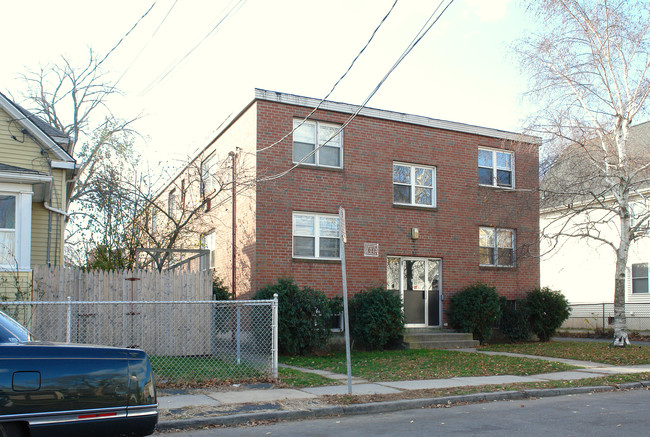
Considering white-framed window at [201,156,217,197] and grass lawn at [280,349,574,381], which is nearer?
grass lawn at [280,349,574,381]

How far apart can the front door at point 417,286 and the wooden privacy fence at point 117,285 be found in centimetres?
638

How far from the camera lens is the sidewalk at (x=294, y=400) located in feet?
26.4

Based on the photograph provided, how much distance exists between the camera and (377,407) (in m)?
8.84

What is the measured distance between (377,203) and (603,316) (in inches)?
472

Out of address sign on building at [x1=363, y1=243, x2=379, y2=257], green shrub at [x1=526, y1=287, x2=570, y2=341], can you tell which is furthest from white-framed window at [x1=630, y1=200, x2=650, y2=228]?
address sign on building at [x1=363, y1=243, x2=379, y2=257]

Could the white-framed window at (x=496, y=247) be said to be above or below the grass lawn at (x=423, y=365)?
above

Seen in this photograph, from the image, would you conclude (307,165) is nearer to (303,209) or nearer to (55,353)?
(303,209)

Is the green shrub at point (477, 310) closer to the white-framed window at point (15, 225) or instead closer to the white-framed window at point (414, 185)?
the white-framed window at point (414, 185)

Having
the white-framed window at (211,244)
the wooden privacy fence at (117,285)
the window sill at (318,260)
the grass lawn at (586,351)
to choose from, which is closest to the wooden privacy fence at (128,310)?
the wooden privacy fence at (117,285)

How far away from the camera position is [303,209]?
17.1 metres

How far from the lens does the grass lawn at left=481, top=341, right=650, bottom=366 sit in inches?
561

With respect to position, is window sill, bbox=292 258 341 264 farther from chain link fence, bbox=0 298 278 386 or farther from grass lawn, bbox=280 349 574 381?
grass lawn, bbox=280 349 574 381

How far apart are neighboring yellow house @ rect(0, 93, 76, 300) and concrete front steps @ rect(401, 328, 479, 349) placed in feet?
31.8

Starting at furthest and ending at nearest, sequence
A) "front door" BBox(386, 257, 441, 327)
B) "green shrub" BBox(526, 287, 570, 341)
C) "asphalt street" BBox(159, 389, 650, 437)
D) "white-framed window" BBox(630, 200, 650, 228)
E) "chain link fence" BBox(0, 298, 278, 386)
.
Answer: "green shrub" BBox(526, 287, 570, 341) < "front door" BBox(386, 257, 441, 327) < "white-framed window" BBox(630, 200, 650, 228) < "chain link fence" BBox(0, 298, 278, 386) < "asphalt street" BBox(159, 389, 650, 437)
